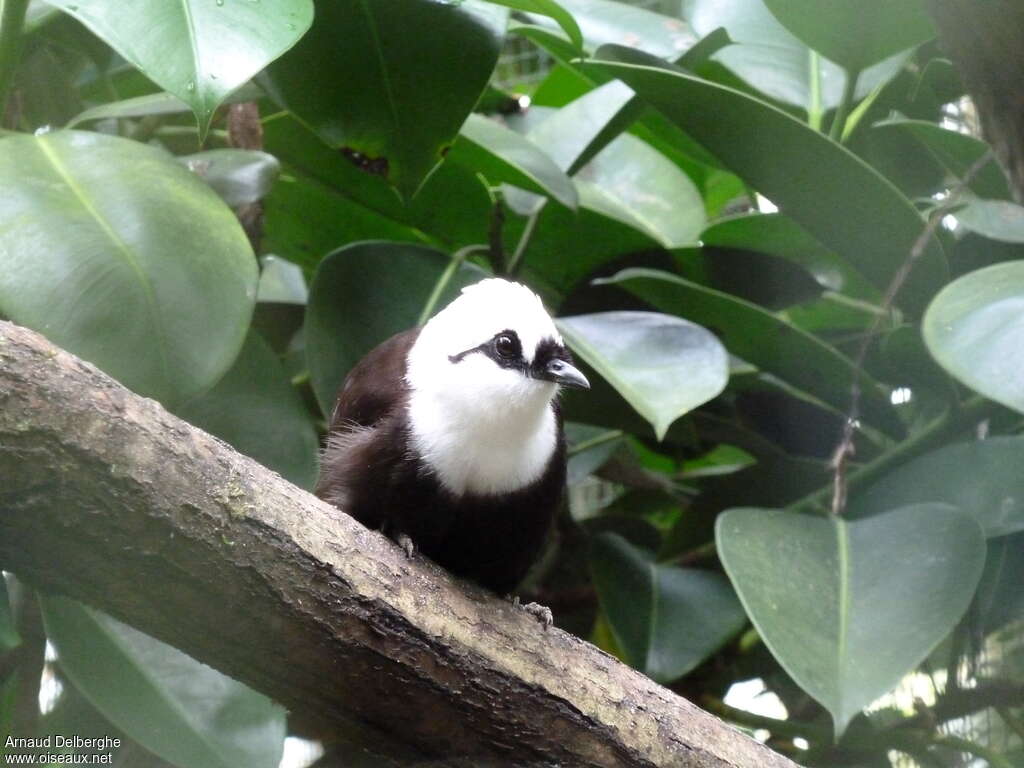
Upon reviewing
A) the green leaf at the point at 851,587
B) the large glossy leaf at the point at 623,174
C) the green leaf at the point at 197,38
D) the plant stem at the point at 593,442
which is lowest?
the plant stem at the point at 593,442

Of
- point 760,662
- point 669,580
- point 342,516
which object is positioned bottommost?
point 760,662

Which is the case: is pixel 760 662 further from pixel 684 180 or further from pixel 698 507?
pixel 684 180

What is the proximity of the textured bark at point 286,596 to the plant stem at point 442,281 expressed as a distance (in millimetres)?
772

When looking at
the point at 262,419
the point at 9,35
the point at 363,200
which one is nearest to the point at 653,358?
the point at 262,419

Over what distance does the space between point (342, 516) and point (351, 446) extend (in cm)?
37

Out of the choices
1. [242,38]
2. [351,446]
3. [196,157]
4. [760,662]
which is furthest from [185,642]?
[760,662]

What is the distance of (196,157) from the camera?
232 centimetres

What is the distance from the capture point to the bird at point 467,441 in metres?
1.91

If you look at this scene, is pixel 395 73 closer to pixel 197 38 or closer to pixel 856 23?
pixel 197 38

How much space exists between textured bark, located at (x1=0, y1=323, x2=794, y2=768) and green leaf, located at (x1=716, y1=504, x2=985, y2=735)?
164 millimetres

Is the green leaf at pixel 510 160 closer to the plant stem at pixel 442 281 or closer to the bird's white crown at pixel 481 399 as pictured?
the plant stem at pixel 442 281

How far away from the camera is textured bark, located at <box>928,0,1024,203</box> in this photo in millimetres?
1402

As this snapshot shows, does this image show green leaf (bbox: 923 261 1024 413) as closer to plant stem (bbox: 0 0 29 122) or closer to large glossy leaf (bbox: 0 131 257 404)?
large glossy leaf (bbox: 0 131 257 404)

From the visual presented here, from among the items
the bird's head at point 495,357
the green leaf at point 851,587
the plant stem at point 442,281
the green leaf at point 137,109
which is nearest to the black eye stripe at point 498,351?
the bird's head at point 495,357
